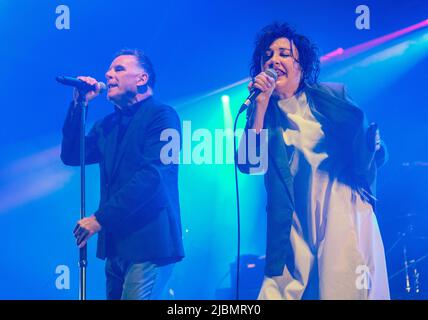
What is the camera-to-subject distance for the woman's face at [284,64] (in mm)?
2461

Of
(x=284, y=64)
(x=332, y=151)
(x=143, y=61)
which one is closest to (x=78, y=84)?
(x=143, y=61)

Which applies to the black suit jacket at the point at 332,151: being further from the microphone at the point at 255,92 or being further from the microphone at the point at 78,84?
the microphone at the point at 78,84

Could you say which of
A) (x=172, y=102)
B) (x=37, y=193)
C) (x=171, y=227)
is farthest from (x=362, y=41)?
(x=37, y=193)

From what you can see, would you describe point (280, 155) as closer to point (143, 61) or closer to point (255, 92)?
point (255, 92)

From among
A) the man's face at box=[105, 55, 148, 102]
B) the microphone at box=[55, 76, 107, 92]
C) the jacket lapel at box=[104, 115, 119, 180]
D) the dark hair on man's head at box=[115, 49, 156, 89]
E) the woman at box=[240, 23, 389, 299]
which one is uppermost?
the dark hair on man's head at box=[115, 49, 156, 89]

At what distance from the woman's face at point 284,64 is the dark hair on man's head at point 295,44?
1.0 inches

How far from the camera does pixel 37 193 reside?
3227 millimetres

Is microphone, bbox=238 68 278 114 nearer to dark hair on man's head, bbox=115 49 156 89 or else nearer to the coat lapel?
the coat lapel

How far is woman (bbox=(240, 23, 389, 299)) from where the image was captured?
2191 millimetres

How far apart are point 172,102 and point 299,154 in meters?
1.07

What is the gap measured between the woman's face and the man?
50 centimetres

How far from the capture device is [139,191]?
2.41 m

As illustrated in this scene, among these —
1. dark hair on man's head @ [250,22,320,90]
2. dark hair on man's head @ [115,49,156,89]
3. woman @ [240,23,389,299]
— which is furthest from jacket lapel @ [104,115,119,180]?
dark hair on man's head @ [250,22,320,90]

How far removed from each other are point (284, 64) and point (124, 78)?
2.61 feet
